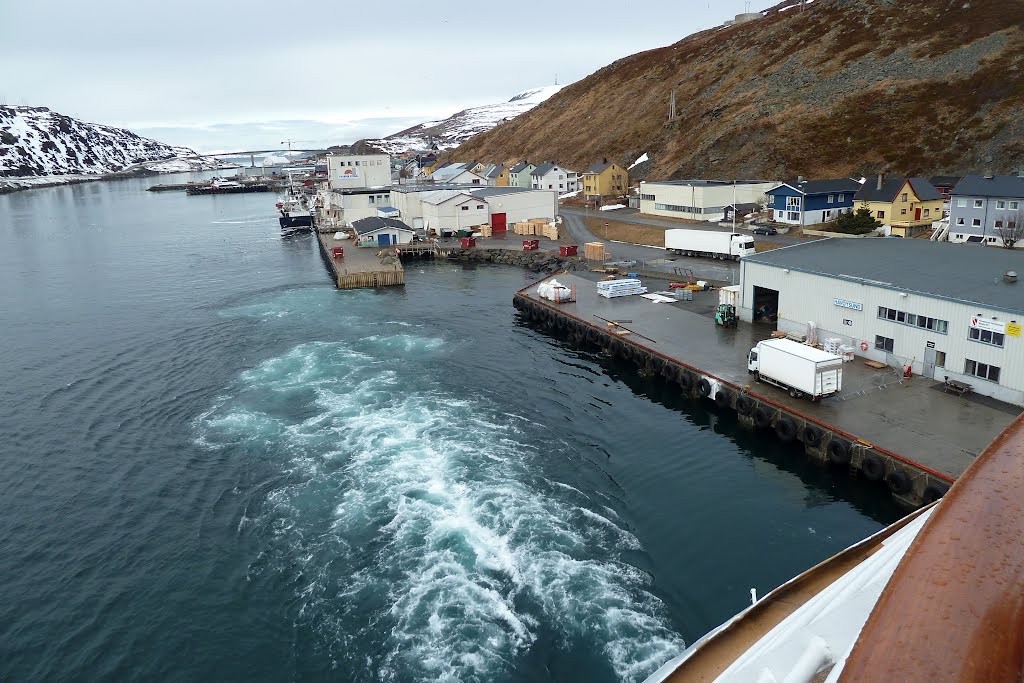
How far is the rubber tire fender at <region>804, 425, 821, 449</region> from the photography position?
92.5 feet

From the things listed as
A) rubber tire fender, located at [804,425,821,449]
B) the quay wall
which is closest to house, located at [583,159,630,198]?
the quay wall

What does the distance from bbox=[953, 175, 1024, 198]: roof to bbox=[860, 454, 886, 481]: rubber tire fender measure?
48.0 metres

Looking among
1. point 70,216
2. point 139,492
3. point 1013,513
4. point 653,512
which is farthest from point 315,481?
point 70,216

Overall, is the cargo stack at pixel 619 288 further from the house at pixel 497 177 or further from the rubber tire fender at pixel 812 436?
the house at pixel 497 177

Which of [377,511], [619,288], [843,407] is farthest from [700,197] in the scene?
[377,511]

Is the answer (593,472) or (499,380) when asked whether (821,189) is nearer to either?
(499,380)

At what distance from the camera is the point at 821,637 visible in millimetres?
9430

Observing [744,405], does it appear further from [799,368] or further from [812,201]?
[812,201]

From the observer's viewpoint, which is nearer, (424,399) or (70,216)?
(424,399)

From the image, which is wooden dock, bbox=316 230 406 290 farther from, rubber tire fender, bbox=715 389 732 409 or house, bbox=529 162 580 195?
house, bbox=529 162 580 195

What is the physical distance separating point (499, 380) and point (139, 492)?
19329mm

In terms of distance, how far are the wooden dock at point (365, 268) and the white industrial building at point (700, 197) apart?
36157 millimetres


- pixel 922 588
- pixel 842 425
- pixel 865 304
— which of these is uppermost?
pixel 922 588

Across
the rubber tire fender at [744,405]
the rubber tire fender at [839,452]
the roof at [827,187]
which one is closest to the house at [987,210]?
the roof at [827,187]
